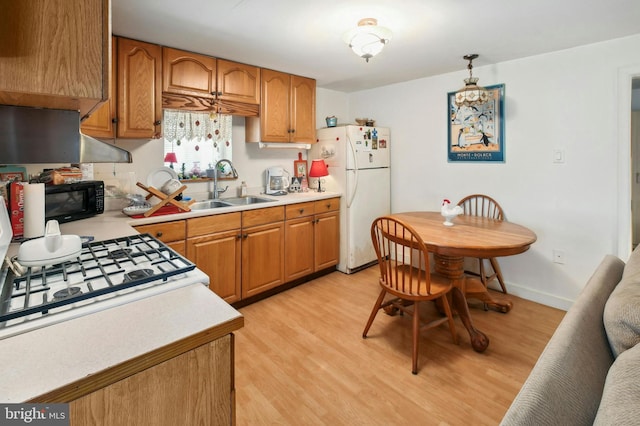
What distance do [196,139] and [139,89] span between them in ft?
2.44

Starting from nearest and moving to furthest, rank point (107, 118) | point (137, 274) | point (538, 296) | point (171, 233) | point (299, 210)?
1. point (137, 274)
2. point (107, 118)
3. point (171, 233)
4. point (538, 296)
5. point (299, 210)

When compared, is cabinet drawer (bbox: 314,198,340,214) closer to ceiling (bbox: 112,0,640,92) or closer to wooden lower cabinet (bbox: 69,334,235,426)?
ceiling (bbox: 112,0,640,92)

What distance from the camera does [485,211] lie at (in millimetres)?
3182

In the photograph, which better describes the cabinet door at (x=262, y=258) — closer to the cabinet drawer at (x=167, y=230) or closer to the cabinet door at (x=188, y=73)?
the cabinet drawer at (x=167, y=230)

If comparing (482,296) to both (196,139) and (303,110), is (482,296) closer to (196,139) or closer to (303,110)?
(303,110)

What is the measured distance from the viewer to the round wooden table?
79.0 inches

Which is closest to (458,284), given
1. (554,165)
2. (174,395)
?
(554,165)

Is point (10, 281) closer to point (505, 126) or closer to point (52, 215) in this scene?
point (52, 215)

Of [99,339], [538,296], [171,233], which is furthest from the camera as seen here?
[538,296]

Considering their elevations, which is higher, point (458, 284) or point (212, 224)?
point (212, 224)

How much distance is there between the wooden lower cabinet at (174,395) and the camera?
0.71 m

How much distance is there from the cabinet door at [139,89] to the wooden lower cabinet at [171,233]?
698 millimetres

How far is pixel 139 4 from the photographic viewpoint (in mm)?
1879

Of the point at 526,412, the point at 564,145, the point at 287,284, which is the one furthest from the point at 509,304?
the point at 526,412
